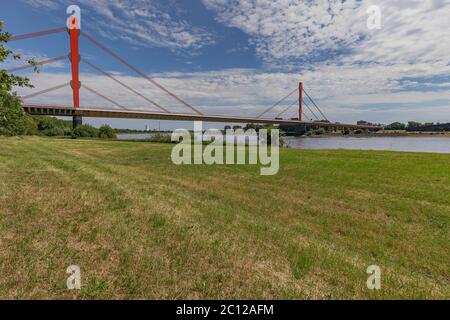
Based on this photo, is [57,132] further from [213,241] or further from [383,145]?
[213,241]

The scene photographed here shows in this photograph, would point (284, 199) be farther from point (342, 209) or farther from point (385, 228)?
point (385, 228)

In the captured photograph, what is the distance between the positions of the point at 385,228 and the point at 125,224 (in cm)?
669

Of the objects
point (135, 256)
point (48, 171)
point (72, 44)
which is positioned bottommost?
point (135, 256)

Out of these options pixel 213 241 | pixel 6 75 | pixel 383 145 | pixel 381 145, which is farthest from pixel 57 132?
pixel 213 241

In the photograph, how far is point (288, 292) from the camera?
3.42 meters

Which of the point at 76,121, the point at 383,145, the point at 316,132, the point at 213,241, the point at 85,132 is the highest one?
the point at 76,121

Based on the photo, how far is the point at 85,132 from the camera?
6969cm

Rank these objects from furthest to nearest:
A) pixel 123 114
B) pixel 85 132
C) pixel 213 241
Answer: pixel 85 132 < pixel 123 114 < pixel 213 241

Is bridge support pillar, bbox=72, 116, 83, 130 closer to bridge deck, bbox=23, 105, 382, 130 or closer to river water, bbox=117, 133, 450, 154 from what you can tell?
bridge deck, bbox=23, 105, 382, 130

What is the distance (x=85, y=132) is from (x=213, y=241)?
76065 millimetres

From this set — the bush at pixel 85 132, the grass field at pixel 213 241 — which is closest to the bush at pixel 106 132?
the bush at pixel 85 132

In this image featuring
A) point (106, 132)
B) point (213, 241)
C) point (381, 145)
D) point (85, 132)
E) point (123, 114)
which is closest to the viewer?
point (213, 241)

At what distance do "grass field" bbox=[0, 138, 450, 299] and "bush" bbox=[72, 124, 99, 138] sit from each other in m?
65.2
